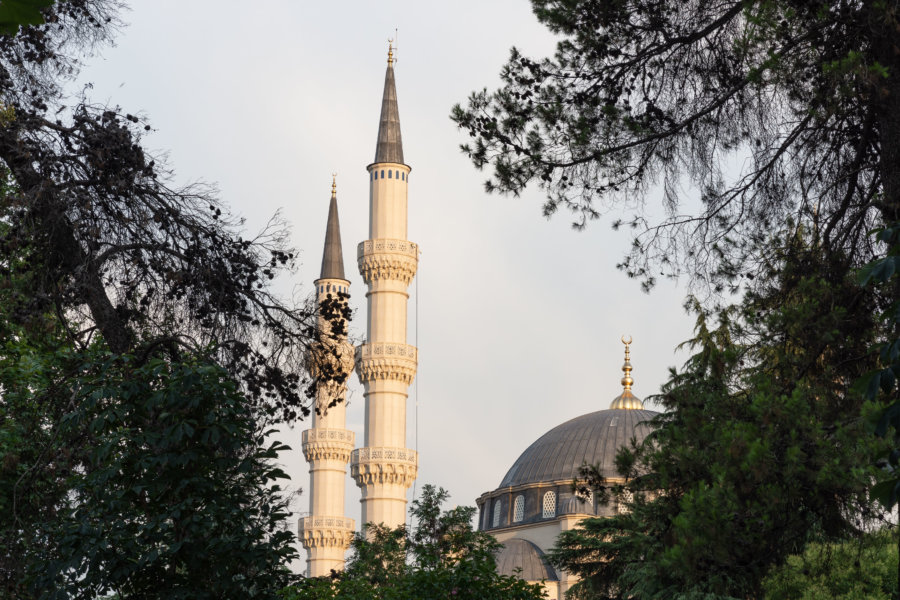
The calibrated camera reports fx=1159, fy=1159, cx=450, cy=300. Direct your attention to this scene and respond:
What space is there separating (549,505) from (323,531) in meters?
9.64

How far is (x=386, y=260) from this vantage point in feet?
145

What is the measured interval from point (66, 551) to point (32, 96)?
2998mm

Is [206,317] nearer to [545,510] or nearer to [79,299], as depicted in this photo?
[79,299]

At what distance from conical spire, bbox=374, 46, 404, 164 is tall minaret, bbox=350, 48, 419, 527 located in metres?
0.39

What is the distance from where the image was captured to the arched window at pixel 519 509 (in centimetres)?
4894

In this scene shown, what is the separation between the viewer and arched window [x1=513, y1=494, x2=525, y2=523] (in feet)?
161

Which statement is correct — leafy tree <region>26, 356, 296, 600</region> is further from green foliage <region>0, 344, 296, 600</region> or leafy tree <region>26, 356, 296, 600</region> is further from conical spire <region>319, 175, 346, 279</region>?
conical spire <region>319, 175, 346, 279</region>

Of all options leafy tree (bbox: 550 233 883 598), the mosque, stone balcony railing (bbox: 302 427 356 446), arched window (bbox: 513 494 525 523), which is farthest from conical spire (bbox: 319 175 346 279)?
leafy tree (bbox: 550 233 883 598)

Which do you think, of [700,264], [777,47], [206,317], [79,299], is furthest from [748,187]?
[79,299]

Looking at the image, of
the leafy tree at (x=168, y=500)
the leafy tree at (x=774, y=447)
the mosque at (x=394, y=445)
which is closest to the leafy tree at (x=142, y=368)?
the leafy tree at (x=168, y=500)

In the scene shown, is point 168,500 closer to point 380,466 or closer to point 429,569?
point 429,569

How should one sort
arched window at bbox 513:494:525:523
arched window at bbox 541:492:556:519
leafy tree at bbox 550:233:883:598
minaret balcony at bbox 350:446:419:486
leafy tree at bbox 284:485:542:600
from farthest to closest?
arched window at bbox 513:494:525:523, arched window at bbox 541:492:556:519, minaret balcony at bbox 350:446:419:486, leafy tree at bbox 284:485:542:600, leafy tree at bbox 550:233:883:598

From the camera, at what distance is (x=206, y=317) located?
25.9 ft

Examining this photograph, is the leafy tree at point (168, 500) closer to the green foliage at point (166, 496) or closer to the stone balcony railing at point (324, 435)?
the green foliage at point (166, 496)
